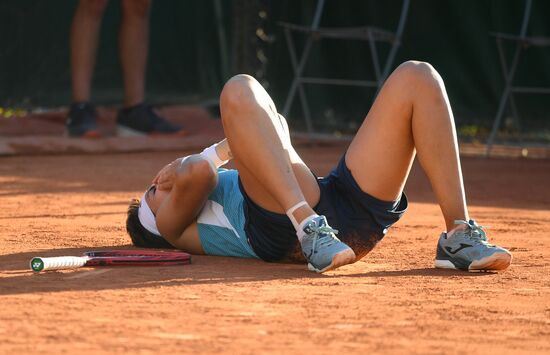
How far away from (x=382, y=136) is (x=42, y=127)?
5.89 meters

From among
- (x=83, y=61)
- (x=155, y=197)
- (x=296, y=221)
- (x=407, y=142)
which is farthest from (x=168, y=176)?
(x=83, y=61)

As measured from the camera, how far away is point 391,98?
3686 millimetres

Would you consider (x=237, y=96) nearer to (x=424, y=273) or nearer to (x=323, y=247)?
(x=323, y=247)

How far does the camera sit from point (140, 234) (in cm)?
414

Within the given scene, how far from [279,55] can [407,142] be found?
657 centimetres

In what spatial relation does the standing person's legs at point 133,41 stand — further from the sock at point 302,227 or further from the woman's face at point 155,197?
the sock at point 302,227

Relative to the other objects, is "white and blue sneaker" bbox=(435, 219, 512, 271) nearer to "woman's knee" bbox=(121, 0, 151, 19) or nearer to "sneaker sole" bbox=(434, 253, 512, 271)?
"sneaker sole" bbox=(434, 253, 512, 271)

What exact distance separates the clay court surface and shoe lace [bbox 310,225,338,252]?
0.11 m

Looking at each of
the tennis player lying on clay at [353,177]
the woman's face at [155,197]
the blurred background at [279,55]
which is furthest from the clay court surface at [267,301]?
the blurred background at [279,55]

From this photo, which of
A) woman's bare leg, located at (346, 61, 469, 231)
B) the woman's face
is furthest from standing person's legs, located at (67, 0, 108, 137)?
woman's bare leg, located at (346, 61, 469, 231)

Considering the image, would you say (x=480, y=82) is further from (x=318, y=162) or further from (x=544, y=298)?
(x=544, y=298)

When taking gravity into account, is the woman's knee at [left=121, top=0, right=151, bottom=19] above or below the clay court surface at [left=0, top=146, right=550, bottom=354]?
above

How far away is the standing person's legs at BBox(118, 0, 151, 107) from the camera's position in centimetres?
848

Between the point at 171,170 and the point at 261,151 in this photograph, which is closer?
the point at 261,151
